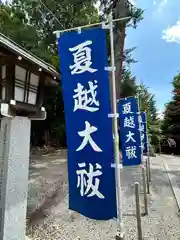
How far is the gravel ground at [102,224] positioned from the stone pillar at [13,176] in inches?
37.9

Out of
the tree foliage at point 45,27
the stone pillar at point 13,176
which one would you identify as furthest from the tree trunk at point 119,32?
the stone pillar at point 13,176

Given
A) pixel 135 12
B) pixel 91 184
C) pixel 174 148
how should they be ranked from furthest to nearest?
pixel 174 148, pixel 135 12, pixel 91 184

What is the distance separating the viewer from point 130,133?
6402 mm

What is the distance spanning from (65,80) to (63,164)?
755 cm

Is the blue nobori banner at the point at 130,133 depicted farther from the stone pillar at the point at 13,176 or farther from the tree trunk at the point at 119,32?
the tree trunk at the point at 119,32

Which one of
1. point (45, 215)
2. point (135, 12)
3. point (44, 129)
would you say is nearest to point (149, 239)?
point (45, 215)

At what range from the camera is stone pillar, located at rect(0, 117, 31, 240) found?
10.5 ft

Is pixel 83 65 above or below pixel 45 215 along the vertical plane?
above

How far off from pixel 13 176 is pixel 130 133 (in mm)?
3756

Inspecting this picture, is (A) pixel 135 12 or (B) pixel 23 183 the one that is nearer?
(B) pixel 23 183

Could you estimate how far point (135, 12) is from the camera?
11445mm

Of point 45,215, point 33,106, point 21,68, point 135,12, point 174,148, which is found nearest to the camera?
point 21,68

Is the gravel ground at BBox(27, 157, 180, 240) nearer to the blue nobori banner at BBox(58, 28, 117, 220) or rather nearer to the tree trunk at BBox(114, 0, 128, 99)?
the blue nobori banner at BBox(58, 28, 117, 220)

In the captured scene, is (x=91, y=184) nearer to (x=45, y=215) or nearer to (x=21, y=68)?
(x=21, y=68)
